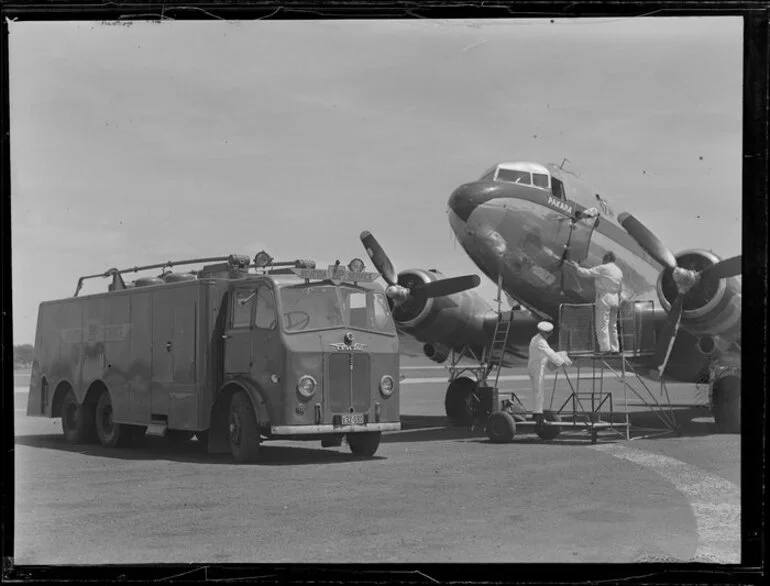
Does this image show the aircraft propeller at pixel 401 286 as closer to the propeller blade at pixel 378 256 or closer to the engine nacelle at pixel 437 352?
the propeller blade at pixel 378 256

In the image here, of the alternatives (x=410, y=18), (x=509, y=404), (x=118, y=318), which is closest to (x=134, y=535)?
(x=410, y=18)

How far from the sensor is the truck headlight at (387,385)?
1345 cm

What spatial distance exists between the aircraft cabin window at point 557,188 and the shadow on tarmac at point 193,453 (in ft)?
21.7

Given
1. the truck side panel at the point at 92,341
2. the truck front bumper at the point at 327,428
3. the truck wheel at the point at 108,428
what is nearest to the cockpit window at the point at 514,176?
the truck front bumper at the point at 327,428

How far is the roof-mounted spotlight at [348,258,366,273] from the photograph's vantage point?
44.7 ft

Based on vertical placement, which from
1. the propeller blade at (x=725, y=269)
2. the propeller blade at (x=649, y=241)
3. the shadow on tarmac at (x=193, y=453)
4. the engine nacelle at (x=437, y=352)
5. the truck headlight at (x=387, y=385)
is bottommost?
the shadow on tarmac at (x=193, y=453)

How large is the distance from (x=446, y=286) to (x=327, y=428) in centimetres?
684

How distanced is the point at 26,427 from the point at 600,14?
17638mm

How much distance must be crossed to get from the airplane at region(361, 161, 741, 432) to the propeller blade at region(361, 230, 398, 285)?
2 cm

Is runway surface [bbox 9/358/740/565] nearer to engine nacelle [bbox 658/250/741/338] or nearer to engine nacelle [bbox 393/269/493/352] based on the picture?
engine nacelle [bbox 658/250/741/338]

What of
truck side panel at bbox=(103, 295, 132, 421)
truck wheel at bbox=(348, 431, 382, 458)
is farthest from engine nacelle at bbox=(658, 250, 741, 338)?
truck side panel at bbox=(103, 295, 132, 421)

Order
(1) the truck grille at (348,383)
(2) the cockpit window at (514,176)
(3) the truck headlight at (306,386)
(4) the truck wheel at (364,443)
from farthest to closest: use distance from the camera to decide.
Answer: (2) the cockpit window at (514,176), (4) the truck wheel at (364,443), (1) the truck grille at (348,383), (3) the truck headlight at (306,386)

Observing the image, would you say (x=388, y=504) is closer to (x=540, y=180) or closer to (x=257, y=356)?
(x=257, y=356)

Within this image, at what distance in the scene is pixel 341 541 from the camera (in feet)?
25.8
